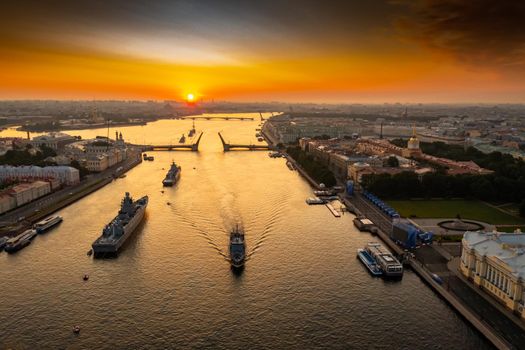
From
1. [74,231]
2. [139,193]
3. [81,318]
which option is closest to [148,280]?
[81,318]

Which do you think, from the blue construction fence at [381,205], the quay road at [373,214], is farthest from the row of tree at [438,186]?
the quay road at [373,214]

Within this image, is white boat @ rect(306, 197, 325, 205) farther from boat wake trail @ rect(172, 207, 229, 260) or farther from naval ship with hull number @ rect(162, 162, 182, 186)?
naval ship with hull number @ rect(162, 162, 182, 186)

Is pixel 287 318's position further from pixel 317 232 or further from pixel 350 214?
pixel 350 214

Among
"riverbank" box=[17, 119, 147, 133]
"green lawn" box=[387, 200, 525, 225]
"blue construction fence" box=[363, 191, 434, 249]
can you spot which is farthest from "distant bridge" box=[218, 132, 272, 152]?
"riverbank" box=[17, 119, 147, 133]

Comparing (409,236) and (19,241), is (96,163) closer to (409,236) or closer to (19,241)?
(19,241)

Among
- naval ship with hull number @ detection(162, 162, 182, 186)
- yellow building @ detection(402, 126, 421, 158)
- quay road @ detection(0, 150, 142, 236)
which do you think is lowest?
quay road @ detection(0, 150, 142, 236)

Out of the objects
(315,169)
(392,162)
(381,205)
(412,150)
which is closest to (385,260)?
(381,205)
